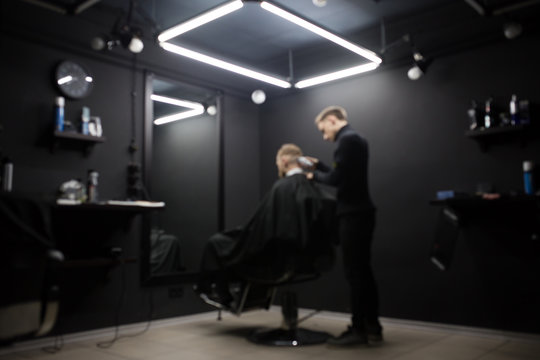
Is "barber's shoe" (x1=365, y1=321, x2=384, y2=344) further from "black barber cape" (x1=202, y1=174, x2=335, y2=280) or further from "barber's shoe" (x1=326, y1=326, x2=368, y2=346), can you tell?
"black barber cape" (x1=202, y1=174, x2=335, y2=280)

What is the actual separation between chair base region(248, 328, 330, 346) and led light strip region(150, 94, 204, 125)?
2125 millimetres

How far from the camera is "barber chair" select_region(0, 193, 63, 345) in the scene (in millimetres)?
1572

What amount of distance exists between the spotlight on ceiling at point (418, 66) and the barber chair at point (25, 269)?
9.75ft

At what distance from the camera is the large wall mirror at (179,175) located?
406cm

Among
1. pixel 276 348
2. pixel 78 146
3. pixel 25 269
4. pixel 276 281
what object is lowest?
pixel 276 348

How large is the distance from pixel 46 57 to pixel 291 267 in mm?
2351

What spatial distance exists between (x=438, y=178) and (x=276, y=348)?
6.16 ft

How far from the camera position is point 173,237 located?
435cm

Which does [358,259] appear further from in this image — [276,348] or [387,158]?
[387,158]

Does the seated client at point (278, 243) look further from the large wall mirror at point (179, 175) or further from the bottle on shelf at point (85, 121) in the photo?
the bottle on shelf at point (85, 121)

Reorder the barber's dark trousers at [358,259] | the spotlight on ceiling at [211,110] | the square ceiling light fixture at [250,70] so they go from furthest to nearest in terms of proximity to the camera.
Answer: the spotlight on ceiling at [211,110], the barber's dark trousers at [358,259], the square ceiling light fixture at [250,70]

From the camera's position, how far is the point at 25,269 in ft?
5.31

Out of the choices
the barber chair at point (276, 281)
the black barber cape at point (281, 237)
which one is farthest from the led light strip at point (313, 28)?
the barber chair at point (276, 281)

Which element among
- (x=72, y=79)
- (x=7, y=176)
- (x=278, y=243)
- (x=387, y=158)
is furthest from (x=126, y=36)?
(x=387, y=158)
